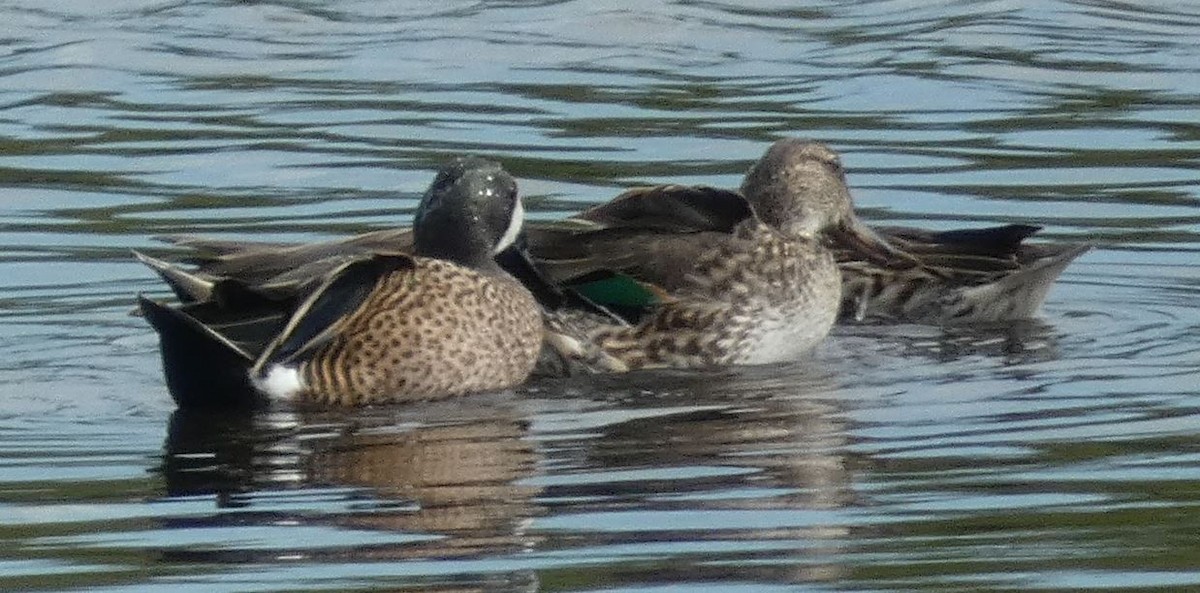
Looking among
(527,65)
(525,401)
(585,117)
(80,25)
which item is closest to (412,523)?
(525,401)

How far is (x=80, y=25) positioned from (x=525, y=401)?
8.65m

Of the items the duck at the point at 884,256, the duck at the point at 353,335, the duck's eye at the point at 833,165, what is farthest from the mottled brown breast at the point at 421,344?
the duck's eye at the point at 833,165

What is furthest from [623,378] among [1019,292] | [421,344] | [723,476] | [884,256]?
[723,476]

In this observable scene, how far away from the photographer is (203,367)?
8758 mm

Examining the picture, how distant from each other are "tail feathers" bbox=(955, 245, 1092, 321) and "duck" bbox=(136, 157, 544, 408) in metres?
2.00

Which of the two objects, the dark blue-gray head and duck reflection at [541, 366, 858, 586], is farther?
the dark blue-gray head

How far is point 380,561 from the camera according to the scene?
650 centimetres

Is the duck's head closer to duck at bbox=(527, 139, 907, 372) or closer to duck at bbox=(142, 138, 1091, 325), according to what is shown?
duck at bbox=(142, 138, 1091, 325)

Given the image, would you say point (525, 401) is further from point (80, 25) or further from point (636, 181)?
point (80, 25)

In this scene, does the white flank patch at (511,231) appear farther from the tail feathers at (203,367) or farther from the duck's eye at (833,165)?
the duck's eye at (833,165)

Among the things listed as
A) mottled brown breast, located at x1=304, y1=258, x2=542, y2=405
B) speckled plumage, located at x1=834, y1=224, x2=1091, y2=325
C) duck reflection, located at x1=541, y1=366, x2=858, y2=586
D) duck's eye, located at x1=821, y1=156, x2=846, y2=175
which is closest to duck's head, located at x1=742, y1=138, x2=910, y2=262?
duck's eye, located at x1=821, y1=156, x2=846, y2=175

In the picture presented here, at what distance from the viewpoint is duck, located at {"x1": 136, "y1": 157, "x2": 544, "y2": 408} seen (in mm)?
8805

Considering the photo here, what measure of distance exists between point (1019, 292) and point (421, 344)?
2567mm

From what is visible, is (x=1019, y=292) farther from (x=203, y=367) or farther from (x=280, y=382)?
(x=203, y=367)
